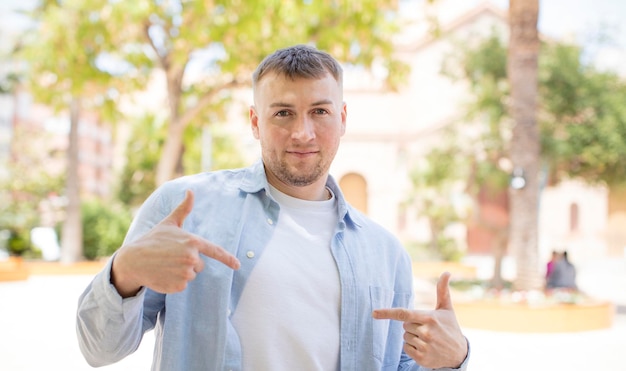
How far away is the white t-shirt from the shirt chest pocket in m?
0.14

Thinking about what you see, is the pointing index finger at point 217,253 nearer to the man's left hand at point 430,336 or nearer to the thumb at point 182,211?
the thumb at point 182,211

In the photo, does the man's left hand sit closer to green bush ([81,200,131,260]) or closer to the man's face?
the man's face

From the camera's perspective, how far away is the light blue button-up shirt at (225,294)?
1867 millimetres

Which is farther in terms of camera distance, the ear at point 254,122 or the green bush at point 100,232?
the green bush at point 100,232

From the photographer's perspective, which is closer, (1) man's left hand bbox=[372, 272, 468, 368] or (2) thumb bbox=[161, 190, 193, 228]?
(2) thumb bbox=[161, 190, 193, 228]

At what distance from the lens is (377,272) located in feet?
7.27

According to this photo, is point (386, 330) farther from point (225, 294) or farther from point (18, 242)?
point (18, 242)

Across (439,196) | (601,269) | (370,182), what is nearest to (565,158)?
(439,196)

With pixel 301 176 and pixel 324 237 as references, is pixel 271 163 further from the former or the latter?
pixel 324 237

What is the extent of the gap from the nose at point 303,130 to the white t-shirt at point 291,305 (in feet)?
0.82

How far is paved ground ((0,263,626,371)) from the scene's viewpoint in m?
8.12

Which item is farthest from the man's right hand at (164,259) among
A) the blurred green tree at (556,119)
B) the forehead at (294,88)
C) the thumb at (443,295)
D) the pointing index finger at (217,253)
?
the blurred green tree at (556,119)

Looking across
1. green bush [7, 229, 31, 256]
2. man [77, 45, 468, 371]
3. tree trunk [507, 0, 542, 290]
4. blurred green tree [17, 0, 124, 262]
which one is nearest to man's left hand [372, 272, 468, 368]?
man [77, 45, 468, 371]

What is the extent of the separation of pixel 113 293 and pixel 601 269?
99.4 feet
